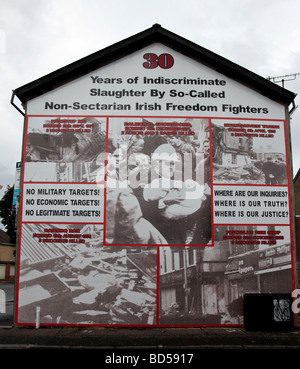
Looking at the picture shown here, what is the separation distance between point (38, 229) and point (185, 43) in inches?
285

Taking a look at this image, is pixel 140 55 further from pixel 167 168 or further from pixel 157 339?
pixel 157 339

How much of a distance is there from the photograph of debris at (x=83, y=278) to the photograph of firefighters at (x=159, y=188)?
57cm

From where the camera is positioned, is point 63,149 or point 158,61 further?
point 158,61

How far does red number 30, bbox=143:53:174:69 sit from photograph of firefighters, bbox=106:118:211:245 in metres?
1.90

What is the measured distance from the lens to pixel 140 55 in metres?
10.9

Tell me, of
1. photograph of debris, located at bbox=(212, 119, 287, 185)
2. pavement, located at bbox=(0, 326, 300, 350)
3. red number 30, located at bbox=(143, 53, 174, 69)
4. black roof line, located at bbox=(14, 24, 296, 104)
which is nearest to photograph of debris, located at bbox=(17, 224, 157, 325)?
pavement, located at bbox=(0, 326, 300, 350)

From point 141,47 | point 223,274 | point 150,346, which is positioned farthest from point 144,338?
point 141,47

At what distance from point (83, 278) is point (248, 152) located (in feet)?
20.3

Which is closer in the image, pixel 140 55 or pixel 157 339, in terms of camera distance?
pixel 157 339

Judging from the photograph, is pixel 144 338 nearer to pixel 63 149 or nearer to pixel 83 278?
pixel 83 278

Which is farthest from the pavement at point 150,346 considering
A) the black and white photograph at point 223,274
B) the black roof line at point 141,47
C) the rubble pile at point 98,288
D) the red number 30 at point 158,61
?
the red number 30 at point 158,61

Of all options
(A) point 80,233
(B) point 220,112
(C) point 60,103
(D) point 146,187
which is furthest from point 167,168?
(C) point 60,103

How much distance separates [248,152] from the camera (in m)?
10.4

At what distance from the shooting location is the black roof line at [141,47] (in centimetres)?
1048
